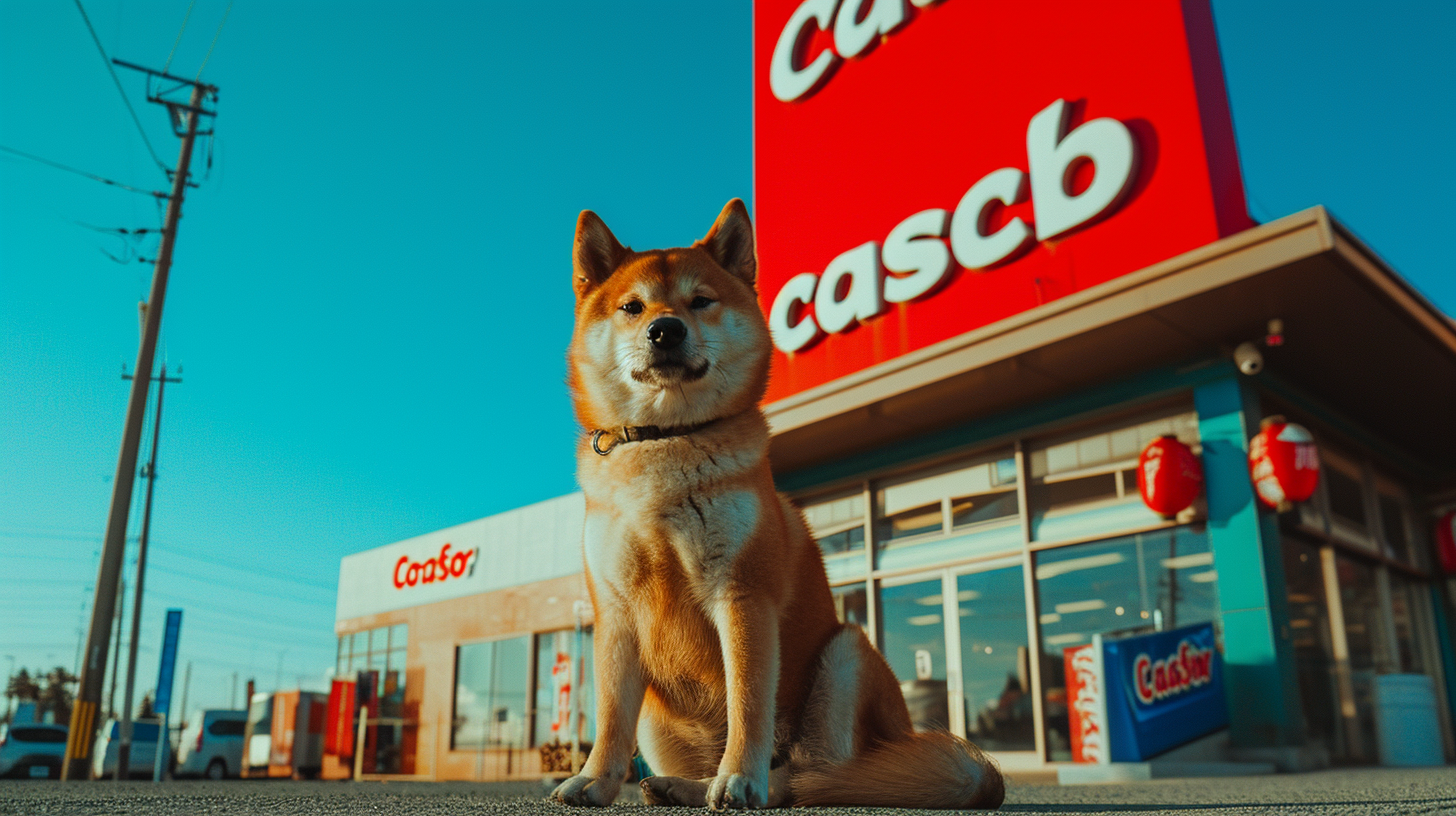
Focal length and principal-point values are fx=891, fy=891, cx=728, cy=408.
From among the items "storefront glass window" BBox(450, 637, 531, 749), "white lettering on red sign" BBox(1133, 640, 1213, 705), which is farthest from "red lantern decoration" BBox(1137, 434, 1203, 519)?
"storefront glass window" BBox(450, 637, 531, 749)

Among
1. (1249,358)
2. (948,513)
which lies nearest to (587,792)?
(1249,358)

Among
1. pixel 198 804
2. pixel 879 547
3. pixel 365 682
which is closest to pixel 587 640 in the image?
pixel 365 682

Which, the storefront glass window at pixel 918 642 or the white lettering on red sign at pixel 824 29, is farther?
the white lettering on red sign at pixel 824 29

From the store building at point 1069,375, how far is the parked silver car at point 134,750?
16.1m

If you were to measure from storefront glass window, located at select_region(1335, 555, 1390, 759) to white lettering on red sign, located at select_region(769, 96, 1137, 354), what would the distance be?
3.60m

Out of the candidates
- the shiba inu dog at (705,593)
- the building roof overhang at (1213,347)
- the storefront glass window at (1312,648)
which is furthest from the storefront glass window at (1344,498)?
the shiba inu dog at (705,593)

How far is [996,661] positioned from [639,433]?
633 centimetres

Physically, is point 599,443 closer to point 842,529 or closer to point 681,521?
point 681,521

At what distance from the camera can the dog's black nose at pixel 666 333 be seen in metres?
2.01

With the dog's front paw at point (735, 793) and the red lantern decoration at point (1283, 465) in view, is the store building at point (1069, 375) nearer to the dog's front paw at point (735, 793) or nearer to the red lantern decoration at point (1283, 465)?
the red lantern decoration at point (1283, 465)

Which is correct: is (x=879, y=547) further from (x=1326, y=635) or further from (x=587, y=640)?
(x=587, y=640)

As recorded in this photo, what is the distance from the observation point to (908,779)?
6.72ft

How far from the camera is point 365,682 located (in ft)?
56.5

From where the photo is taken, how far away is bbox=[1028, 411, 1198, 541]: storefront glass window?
22.6 feet
